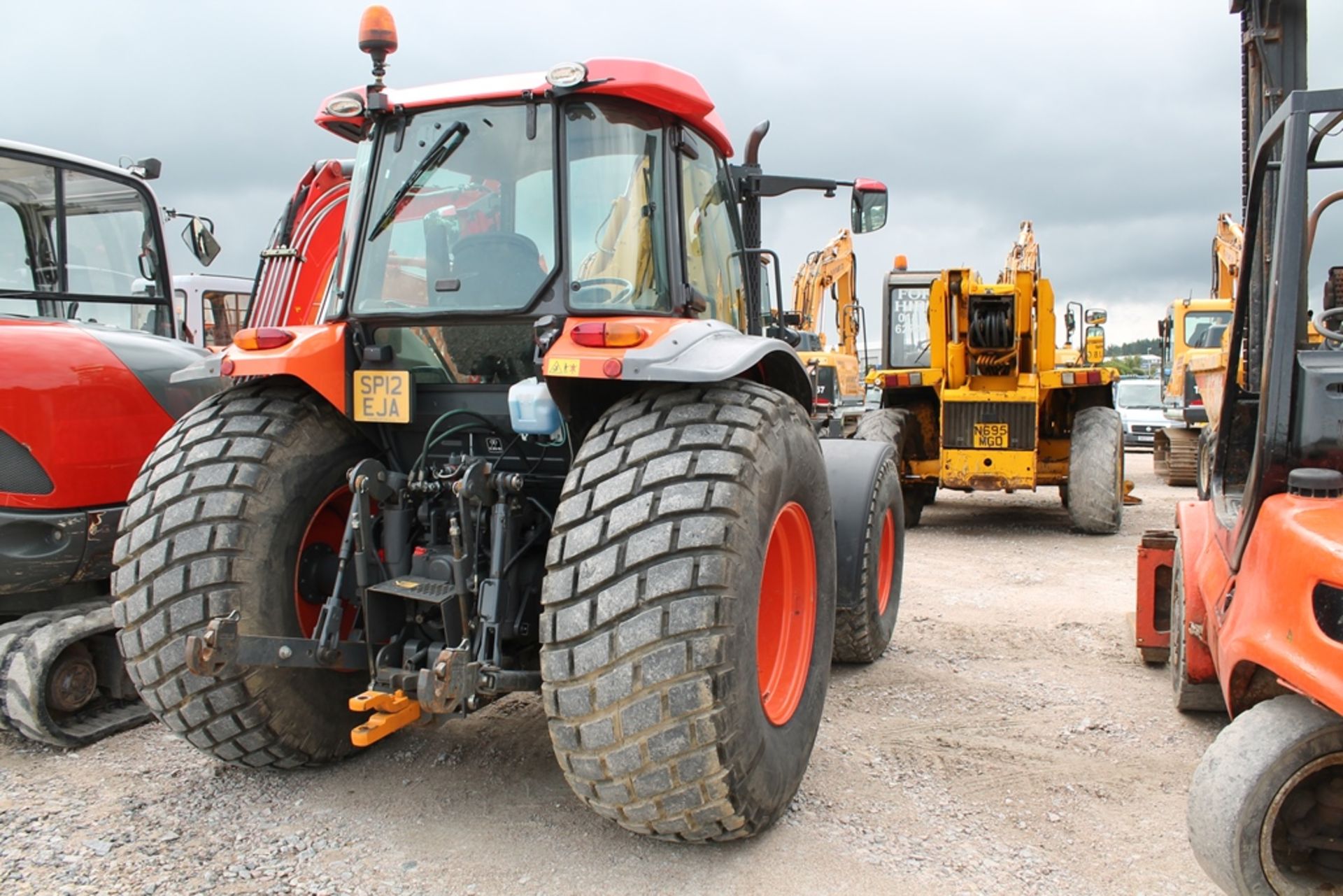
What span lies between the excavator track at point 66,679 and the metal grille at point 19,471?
472 millimetres

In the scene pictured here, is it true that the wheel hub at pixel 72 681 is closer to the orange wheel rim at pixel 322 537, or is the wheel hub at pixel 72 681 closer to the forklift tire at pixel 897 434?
the orange wheel rim at pixel 322 537

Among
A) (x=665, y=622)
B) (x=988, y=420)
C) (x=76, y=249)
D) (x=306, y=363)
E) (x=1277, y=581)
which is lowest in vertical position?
(x=665, y=622)

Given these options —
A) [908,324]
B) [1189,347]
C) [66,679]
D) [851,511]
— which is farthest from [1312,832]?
[1189,347]

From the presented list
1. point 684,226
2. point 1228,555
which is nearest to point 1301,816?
point 1228,555

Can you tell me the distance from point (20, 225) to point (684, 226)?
3.13m

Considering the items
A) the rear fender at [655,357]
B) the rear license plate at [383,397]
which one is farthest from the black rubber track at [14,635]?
the rear fender at [655,357]

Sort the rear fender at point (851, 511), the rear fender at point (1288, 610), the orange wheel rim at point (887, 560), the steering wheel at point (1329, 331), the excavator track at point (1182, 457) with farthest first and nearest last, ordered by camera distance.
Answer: the excavator track at point (1182, 457) → the orange wheel rim at point (887, 560) → the rear fender at point (851, 511) → the steering wheel at point (1329, 331) → the rear fender at point (1288, 610)

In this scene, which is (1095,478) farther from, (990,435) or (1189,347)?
(1189,347)

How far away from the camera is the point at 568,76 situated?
3.10 metres

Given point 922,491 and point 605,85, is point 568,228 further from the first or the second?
point 922,491

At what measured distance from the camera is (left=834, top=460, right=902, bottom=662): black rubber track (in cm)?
462

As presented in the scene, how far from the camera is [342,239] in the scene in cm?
357

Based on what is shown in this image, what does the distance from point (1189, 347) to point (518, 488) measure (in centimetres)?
1298

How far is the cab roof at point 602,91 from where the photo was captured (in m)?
3.15
